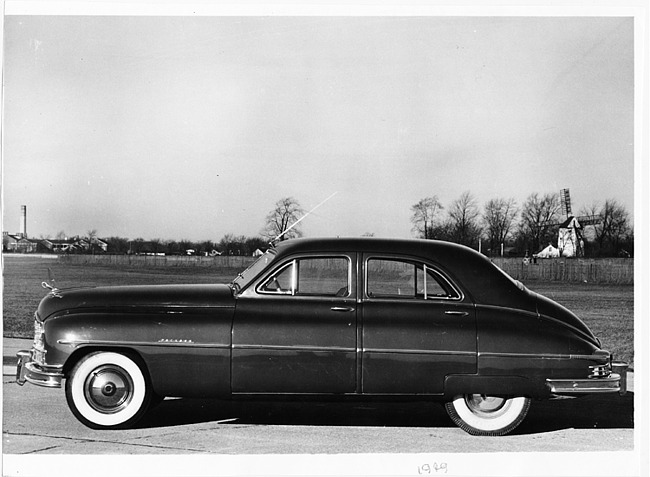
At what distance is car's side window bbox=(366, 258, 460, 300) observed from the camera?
6.15 meters

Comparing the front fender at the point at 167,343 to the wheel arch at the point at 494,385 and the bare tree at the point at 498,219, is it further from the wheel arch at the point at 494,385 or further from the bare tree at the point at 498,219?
the bare tree at the point at 498,219

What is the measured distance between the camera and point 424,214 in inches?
406

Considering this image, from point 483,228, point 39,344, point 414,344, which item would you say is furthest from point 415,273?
point 483,228

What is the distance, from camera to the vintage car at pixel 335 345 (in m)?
5.93

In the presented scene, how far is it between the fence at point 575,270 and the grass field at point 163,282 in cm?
13

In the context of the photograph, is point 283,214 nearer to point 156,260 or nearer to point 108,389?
point 156,260

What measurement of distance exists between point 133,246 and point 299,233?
3523mm

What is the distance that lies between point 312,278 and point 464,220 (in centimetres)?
506

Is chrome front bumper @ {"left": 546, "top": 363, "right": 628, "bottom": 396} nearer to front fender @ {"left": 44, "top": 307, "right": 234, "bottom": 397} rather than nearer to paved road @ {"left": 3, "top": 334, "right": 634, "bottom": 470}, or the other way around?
paved road @ {"left": 3, "top": 334, "right": 634, "bottom": 470}

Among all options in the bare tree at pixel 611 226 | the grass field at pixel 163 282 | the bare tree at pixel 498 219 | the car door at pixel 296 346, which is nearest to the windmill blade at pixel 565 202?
the bare tree at pixel 611 226

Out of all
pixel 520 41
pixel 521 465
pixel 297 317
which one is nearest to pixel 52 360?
pixel 297 317

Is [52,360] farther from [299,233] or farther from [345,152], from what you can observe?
[345,152]

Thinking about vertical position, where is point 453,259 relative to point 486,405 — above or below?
above

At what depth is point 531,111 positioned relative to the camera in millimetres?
9391
